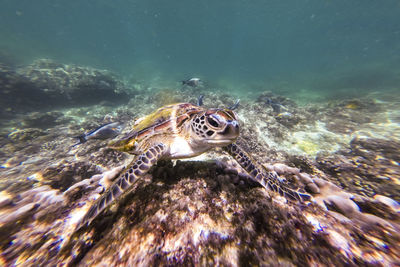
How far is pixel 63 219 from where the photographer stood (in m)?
1.38

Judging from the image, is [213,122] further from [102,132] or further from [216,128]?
[102,132]

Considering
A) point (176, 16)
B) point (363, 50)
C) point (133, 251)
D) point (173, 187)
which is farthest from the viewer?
point (363, 50)

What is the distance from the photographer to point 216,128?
1.92 meters

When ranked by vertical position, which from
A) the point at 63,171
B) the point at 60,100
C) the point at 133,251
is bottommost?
the point at 63,171

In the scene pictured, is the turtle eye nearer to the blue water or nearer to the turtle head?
the turtle head

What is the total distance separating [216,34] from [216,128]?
89794 millimetres

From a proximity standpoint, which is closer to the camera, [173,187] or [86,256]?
[86,256]

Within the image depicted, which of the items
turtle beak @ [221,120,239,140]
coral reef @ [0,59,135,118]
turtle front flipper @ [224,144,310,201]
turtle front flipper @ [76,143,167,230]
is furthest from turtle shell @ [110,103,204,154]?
coral reef @ [0,59,135,118]

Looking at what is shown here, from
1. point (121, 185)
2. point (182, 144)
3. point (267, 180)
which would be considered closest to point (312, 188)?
point (267, 180)

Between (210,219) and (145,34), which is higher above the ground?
(145,34)

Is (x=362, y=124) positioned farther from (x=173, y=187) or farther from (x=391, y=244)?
(x=173, y=187)

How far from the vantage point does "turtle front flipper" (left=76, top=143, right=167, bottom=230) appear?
1.32m

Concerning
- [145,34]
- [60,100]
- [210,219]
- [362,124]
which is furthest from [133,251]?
[145,34]

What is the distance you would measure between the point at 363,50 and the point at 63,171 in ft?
336
